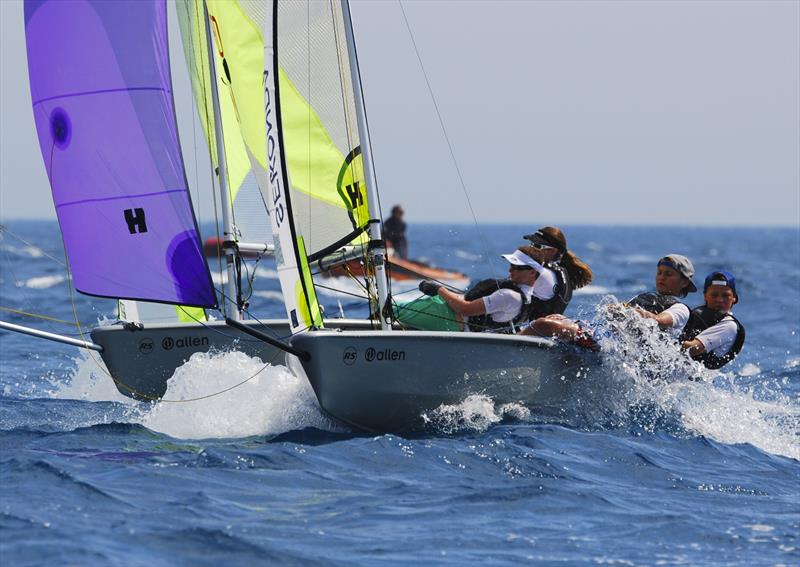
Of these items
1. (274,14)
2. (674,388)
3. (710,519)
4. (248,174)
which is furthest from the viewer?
(248,174)

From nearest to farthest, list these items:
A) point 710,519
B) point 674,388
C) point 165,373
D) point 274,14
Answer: point 710,519, point 274,14, point 674,388, point 165,373

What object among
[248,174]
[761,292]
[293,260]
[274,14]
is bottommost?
[761,292]


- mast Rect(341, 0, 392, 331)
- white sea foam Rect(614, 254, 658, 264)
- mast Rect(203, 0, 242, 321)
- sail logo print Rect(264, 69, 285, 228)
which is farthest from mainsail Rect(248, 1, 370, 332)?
white sea foam Rect(614, 254, 658, 264)

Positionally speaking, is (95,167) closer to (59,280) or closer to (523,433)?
(523,433)

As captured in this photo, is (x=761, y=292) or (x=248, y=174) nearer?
(x=248, y=174)

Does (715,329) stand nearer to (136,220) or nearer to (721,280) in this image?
(721,280)

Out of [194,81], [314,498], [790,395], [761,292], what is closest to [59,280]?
[761,292]

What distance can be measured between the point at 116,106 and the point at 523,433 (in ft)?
10.5

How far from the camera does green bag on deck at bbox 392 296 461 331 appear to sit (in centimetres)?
872

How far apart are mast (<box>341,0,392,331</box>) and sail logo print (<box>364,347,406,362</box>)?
593 millimetres

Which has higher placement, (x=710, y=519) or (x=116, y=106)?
(x=116, y=106)

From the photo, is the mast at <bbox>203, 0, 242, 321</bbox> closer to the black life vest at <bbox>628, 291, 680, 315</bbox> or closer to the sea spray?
the sea spray

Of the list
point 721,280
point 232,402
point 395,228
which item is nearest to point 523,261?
point 721,280

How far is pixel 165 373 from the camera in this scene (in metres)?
9.68
